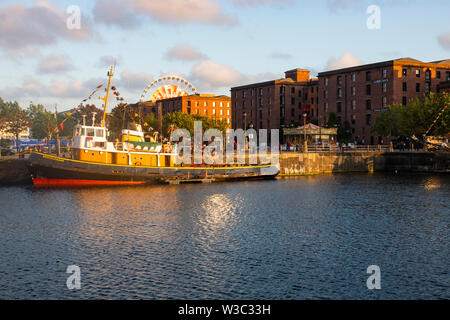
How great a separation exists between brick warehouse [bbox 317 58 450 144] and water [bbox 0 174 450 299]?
200 feet

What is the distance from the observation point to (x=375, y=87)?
115 m

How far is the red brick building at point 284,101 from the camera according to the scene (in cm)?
14200

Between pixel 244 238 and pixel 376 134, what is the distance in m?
88.2

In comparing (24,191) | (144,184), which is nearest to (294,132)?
(144,184)

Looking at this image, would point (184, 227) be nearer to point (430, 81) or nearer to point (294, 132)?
point (294, 132)

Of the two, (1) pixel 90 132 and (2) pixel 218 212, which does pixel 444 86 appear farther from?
(2) pixel 218 212

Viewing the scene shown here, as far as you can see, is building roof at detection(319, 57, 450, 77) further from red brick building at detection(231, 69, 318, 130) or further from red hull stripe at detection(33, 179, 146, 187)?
red hull stripe at detection(33, 179, 146, 187)

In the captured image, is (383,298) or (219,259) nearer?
(383,298)

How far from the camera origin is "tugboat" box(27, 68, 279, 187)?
63094 mm

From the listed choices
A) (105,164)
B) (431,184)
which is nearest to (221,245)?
(105,164)

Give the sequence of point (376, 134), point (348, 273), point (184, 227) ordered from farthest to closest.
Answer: point (376, 134)
point (184, 227)
point (348, 273)

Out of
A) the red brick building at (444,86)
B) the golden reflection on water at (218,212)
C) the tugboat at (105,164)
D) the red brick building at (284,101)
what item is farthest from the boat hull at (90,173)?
the red brick building at (284,101)

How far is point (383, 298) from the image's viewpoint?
21.8m

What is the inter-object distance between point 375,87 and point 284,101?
1304 inches
